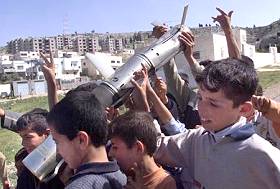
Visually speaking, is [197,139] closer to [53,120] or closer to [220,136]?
[220,136]

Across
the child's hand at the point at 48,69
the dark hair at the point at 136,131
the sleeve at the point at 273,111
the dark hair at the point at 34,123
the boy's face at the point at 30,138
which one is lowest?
the boy's face at the point at 30,138

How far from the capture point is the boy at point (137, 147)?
2.87 metres

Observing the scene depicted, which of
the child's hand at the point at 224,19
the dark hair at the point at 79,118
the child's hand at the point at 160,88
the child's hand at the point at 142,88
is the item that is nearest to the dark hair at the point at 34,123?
the child's hand at the point at 142,88

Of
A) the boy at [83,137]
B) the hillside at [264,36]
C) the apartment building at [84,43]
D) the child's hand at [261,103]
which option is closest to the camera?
the boy at [83,137]

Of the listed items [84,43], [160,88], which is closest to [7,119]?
[160,88]

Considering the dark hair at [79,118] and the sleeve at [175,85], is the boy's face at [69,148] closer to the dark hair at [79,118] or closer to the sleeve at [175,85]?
→ the dark hair at [79,118]

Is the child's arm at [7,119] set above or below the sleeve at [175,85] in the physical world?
below

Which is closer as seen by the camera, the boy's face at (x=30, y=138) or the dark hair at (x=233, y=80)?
the dark hair at (x=233, y=80)

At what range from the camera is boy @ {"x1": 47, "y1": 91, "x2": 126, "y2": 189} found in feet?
8.24

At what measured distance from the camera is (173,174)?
10.0ft

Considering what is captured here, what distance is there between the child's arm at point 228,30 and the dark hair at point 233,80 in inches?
64.4

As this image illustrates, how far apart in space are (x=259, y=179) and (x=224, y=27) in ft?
7.26

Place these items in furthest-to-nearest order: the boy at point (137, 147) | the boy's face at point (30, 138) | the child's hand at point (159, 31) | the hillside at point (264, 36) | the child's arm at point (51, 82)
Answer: the hillside at point (264, 36)
the child's arm at point (51, 82)
the child's hand at point (159, 31)
the boy's face at point (30, 138)
the boy at point (137, 147)

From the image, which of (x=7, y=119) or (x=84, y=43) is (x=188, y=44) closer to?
(x=7, y=119)
